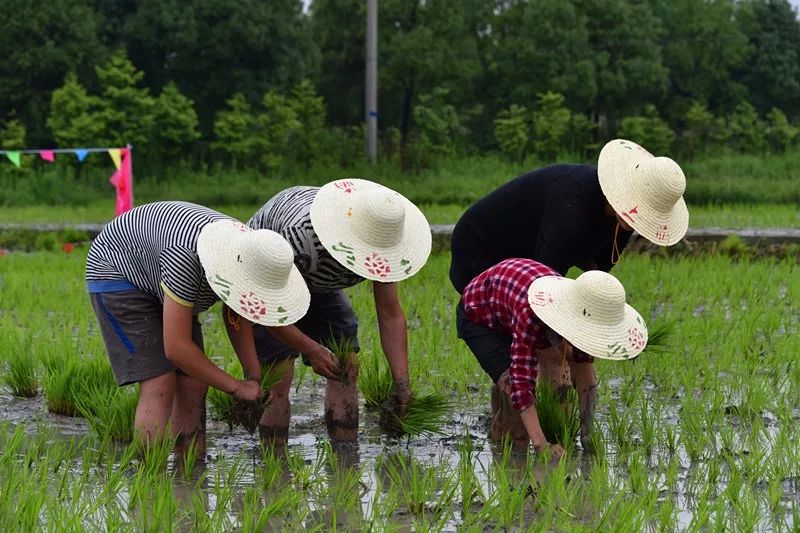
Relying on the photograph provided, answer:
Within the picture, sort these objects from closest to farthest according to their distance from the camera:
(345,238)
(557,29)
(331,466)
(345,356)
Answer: (345,238), (331,466), (345,356), (557,29)

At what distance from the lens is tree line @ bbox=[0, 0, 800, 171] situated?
1814cm

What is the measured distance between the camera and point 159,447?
12.3 feet

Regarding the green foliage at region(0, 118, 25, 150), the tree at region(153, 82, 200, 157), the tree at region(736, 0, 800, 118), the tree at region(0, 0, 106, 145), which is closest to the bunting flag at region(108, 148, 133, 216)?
the tree at region(153, 82, 200, 157)

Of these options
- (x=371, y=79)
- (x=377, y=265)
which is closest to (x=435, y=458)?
(x=377, y=265)

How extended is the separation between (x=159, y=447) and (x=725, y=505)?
1.65 metres

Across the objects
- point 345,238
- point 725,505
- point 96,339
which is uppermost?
point 345,238

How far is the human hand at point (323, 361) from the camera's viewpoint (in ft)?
12.8

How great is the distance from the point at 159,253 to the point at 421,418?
3.61 ft

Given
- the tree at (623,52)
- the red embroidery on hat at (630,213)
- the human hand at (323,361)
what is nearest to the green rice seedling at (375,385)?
the human hand at (323,361)

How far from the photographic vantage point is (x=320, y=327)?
429 cm

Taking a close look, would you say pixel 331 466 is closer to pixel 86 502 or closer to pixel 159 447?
pixel 159 447

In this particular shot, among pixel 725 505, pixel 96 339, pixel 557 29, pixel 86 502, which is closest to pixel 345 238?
pixel 86 502

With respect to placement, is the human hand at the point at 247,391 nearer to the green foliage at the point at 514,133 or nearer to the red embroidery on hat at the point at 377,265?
the red embroidery on hat at the point at 377,265

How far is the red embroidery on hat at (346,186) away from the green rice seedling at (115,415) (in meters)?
1.05
